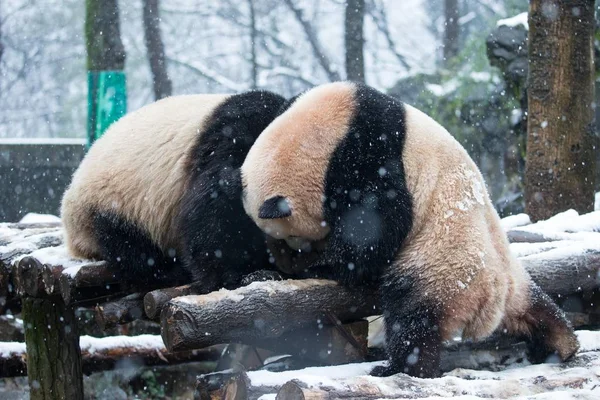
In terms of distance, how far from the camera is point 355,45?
11.0 m

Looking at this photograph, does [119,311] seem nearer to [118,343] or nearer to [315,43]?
[118,343]

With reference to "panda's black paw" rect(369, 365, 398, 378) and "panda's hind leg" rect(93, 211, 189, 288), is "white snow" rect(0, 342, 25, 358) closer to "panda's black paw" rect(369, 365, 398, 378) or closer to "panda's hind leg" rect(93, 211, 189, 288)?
"panda's hind leg" rect(93, 211, 189, 288)

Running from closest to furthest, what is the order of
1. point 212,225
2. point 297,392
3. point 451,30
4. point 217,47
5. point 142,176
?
point 297,392, point 212,225, point 142,176, point 451,30, point 217,47

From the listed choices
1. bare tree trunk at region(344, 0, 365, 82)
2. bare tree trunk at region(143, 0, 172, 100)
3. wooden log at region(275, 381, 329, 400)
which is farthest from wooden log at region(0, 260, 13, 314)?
bare tree trunk at region(143, 0, 172, 100)

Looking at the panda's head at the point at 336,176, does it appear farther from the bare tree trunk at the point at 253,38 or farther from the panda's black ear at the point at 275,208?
the bare tree trunk at the point at 253,38

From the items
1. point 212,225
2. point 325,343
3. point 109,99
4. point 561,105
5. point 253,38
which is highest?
point 253,38

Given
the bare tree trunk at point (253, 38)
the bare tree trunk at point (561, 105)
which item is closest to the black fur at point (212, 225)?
the bare tree trunk at point (561, 105)

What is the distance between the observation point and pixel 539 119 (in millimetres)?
5879

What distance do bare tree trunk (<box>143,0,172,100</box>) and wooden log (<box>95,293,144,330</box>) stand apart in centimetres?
813

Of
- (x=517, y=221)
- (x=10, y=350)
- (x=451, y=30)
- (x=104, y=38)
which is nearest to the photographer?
(x=10, y=350)

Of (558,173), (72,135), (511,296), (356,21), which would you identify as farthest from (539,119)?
(72,135)

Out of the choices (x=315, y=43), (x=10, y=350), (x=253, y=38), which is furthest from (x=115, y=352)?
(x=315, y=43)

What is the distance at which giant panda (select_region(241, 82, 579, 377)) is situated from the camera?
308 cm

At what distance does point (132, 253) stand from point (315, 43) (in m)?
12.5
